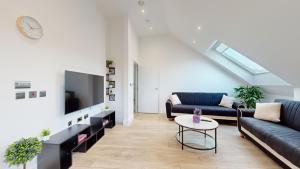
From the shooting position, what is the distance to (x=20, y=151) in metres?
1.50

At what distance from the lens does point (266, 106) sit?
3000 mm

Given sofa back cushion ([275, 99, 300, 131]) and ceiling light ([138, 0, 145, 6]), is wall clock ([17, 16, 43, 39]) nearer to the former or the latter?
ceiling light ([138, 0, 145, 6])

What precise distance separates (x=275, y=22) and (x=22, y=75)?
3.19m

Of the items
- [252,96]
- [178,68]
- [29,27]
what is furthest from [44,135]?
[252,96]

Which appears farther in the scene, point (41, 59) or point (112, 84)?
point (112, 84)

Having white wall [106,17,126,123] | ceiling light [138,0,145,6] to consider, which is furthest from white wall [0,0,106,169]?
ceiling light [138,0,145,6]

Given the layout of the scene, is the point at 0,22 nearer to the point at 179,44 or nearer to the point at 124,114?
the point at 124,114

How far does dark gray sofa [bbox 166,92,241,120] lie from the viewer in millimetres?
4125

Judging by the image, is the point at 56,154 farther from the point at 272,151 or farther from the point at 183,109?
the point at 183,109

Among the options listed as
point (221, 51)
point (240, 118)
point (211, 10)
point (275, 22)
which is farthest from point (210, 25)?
point (240, 118)

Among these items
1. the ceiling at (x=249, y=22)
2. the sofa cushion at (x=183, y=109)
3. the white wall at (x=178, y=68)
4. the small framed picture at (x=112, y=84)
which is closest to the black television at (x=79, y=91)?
the small framed picture at (x=112, y=84)

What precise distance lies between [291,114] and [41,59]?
4281mm

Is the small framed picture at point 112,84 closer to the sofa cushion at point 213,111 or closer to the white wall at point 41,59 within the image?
the white wall at point 41,59

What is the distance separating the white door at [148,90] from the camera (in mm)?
5711
